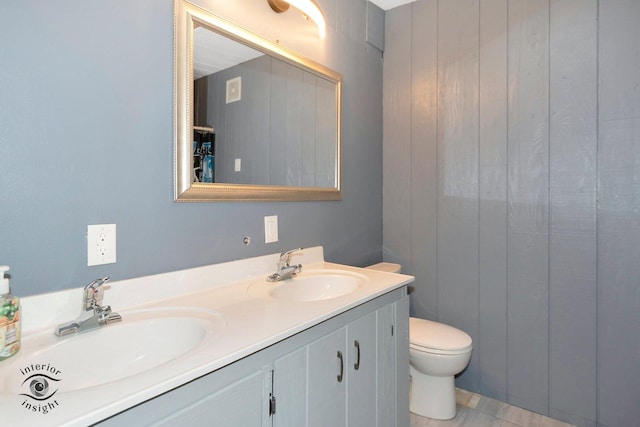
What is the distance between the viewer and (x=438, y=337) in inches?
69.9

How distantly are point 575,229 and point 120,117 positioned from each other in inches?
79.7

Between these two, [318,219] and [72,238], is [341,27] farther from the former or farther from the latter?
[72,238]

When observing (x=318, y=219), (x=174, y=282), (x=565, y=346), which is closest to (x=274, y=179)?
(x=318, y=219)

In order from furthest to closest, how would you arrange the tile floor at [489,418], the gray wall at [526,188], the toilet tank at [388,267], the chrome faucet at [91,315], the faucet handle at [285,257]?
the toilet tank at [388,267] → the tile floor at [489,418] → the gray wall at [526,188] → the faucet handle at [285,257] → the chrome faucet at [91,315]

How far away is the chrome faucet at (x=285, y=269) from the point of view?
1397 millimetres

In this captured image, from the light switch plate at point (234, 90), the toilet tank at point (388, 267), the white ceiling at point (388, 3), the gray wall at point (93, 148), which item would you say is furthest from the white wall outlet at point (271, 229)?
the white ceiling at point (388, 3)

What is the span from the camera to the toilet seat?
1.69m

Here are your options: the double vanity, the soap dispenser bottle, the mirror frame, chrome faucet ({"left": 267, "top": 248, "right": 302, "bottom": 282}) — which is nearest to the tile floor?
the double vanity

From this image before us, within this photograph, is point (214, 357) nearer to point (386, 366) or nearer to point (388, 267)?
point (386, 366)

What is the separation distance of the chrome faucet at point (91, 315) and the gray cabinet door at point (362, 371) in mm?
721

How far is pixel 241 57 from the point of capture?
139cm

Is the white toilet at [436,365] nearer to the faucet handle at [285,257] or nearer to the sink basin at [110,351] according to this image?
the faucet handle at [285,257]

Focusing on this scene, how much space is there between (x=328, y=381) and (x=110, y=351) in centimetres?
62
